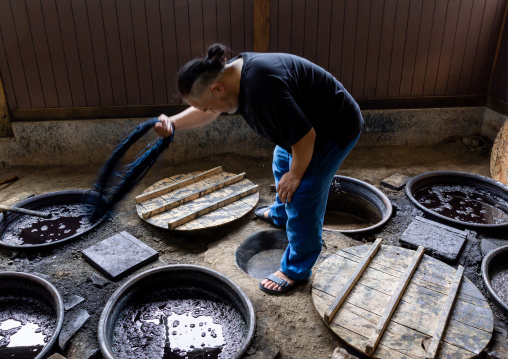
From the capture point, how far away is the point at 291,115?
2.25 m

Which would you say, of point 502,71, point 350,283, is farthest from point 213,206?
point 502,71

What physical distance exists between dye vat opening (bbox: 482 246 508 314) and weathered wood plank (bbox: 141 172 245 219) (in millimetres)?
2608

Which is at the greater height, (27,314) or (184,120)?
(184,120)

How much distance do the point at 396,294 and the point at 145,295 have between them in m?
1.90

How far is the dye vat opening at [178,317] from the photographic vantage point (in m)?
2.78

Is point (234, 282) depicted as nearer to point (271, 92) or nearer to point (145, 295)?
point (145, 295)

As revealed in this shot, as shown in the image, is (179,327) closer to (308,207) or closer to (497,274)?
(308,207)

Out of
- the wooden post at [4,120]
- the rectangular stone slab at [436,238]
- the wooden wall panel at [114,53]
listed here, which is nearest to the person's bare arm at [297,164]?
the rectangular stone slab at [436,238]

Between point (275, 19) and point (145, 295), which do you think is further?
point (275, 19)

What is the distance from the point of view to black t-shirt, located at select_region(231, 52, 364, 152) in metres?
2.24

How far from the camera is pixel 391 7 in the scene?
5.46 metres

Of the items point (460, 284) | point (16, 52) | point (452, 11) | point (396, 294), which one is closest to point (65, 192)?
point (16, 52)

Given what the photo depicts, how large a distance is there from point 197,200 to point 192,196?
0.07 m

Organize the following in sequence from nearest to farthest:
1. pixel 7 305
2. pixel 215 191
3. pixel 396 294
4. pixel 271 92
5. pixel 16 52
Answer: pixel 271 92 → pixel 396 294 → pixel 7 305 → pixel 215 191 → pixel 16 52
